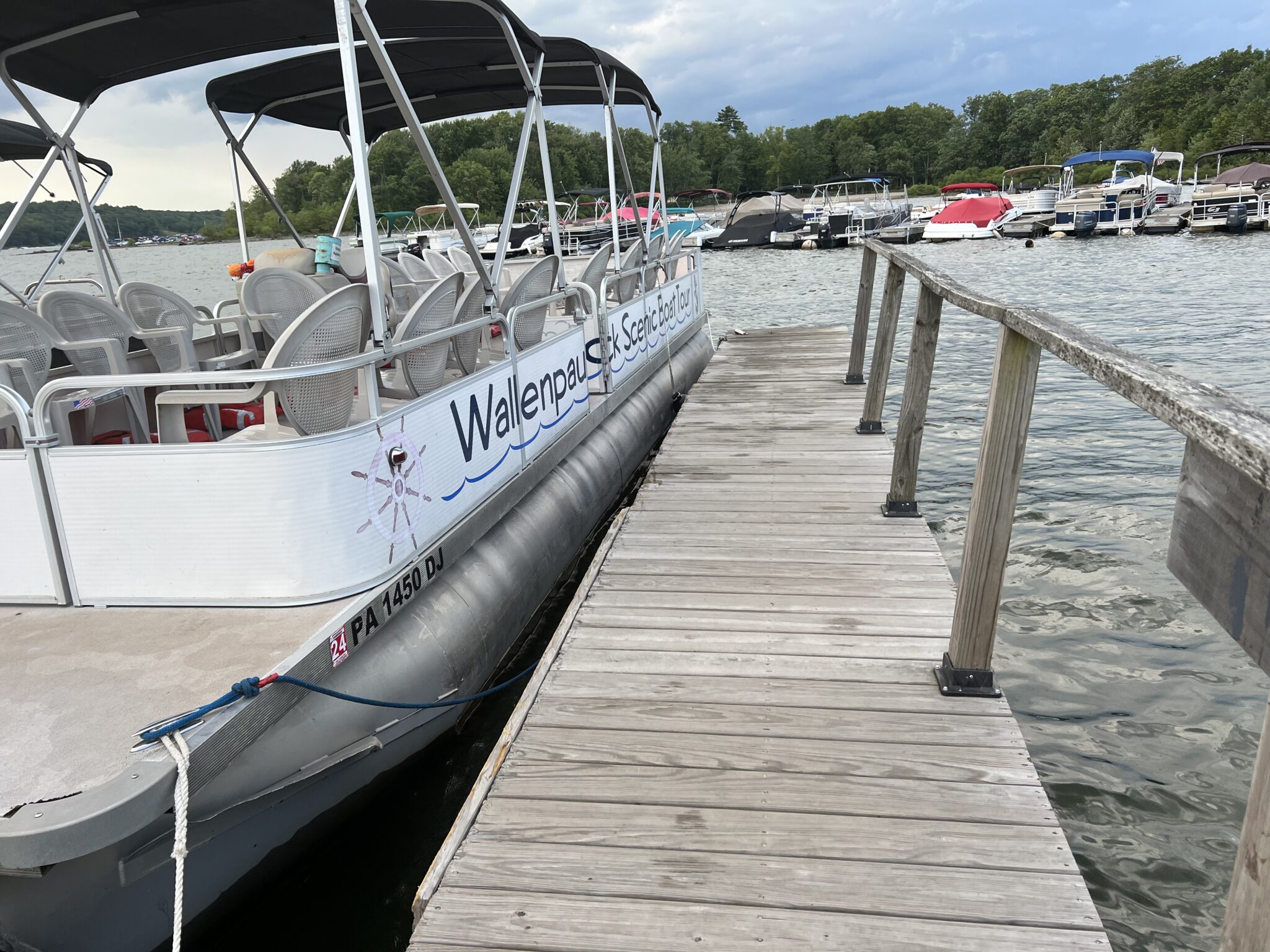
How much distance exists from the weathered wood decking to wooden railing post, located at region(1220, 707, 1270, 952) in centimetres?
107

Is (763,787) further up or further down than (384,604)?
further down

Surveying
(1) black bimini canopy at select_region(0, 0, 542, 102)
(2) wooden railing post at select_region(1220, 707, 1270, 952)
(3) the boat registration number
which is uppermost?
(1) black bimini canopy at select_region(0, 0, 542, 102)

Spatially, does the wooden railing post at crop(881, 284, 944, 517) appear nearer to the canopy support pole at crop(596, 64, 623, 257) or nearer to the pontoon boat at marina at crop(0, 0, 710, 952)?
the pontoon boat at marina at crop(0, 0, 710, 952)

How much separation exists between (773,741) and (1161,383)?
1959 mm

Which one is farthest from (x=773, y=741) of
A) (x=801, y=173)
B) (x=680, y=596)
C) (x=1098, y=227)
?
(x=801, y=173)

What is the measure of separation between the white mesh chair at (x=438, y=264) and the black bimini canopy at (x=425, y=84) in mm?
1390

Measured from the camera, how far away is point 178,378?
10.6ft

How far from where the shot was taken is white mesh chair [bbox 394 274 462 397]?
4.54m

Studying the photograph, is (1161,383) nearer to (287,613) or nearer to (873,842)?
(873,842)

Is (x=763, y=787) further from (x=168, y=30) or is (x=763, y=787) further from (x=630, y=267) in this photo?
(x=630, y=267)

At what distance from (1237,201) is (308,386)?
46013 millimetres

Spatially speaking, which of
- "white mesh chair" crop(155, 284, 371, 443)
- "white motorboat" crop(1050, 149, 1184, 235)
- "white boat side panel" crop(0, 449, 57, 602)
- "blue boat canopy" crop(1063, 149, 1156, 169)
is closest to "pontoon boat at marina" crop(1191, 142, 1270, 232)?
"white motorboat" crop(1050, 149, 1184, 235)

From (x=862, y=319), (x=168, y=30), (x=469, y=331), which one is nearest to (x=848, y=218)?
(x=862, y=319)

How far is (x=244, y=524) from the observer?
3.41m
